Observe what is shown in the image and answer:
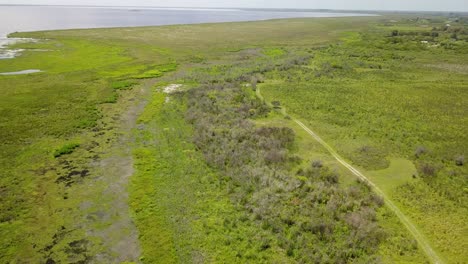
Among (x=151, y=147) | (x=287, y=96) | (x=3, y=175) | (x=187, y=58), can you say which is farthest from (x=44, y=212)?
(x=187, y=58)

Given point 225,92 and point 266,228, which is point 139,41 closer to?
point 225,92

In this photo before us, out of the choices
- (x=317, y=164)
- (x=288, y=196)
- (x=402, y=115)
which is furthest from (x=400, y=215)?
(x=402, y=115)

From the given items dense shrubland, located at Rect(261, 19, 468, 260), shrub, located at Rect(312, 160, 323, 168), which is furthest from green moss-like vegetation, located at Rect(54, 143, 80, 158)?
dense shrubland, located at Rect(261, 19, 468, 260)

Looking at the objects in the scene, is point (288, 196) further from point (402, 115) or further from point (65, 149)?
point (402, 115)

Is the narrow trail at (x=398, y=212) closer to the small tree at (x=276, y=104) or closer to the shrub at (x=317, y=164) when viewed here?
the shrub at (x=317, y=164)

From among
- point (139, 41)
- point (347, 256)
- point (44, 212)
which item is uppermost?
point (139, 41)
